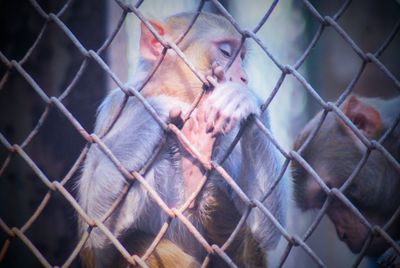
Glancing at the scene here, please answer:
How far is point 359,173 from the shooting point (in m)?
3.22

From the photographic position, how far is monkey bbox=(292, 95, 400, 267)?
9.81 ft

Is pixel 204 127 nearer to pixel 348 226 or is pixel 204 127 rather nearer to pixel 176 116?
pixel 176 116

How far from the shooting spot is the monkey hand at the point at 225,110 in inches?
82.3

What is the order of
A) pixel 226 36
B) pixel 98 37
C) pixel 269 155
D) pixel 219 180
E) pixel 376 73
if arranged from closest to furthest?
1. pixel 269 155
2. pixel 219 180
3. pixel 98 37
4. pixel 226 36
5. pixel 376 73

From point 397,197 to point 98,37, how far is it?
1.93m

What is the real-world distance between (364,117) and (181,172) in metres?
1.04

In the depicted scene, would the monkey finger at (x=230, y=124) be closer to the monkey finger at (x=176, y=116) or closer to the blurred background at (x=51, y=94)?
the monkey finger at (x=176, y=116)

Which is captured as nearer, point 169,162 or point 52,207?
point 169,162

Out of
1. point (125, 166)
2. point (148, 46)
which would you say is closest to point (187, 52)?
point (148, 46)

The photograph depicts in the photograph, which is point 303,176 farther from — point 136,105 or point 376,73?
point 376,73

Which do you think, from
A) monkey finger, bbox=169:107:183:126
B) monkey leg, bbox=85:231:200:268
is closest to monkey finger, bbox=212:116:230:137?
monkey finger, bbox=169:107:183:126

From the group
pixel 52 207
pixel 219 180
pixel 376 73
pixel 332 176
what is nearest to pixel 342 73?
pixel 376 73

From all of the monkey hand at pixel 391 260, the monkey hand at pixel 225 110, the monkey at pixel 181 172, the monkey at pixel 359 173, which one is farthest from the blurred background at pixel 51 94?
the monkey hand at pixel 391 260

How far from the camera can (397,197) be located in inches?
126
